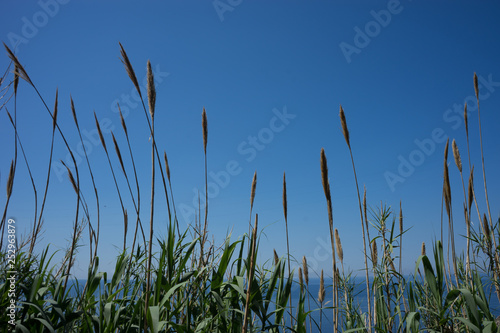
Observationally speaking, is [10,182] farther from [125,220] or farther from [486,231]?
[486,231]

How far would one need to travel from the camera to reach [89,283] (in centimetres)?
183

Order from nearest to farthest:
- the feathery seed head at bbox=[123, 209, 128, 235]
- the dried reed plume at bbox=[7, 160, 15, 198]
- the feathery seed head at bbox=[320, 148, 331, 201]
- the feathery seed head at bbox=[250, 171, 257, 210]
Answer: the feathery seed head at bbox=[320, 148, 331, 201] → the feathery seed head at bbox=[250, 171, 257, 210] → the dried reed plume at bbox=[7, 160, 15, 198] → the feathery seed head at bbox=[123, 209, 128, 235]

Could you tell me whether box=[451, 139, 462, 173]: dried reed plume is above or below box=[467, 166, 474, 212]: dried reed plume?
above

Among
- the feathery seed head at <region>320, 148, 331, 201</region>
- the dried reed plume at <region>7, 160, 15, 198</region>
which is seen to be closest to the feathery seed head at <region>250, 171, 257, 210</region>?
the feathery seed head at <region>320, 148, 331, 201</region>

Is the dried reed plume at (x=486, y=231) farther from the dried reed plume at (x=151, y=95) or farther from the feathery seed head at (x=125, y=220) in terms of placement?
the feathery seed head at (x=125, y=220)

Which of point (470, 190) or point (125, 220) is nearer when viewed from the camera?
point (470, 190)

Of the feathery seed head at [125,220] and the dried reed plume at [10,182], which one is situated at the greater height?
the dried reed plume at [10,182]

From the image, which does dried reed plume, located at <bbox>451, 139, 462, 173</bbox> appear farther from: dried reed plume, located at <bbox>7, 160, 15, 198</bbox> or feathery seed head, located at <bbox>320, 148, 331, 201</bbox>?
dried reed plume, located at <bbox>7, 160, 15, 198</bbox>

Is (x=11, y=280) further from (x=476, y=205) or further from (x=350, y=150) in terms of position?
(x=476, y=205)

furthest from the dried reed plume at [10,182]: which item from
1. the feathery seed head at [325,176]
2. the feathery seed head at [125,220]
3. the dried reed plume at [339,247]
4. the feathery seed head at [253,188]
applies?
the dried reed plume at [339,247]

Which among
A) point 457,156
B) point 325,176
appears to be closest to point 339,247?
point 325,176

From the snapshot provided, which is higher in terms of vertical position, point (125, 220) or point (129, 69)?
point (129, 69)

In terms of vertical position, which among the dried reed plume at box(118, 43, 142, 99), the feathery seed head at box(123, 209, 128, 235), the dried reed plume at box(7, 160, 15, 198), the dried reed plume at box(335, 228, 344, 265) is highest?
the dried reed plume at box(118, 43, 142, 99)

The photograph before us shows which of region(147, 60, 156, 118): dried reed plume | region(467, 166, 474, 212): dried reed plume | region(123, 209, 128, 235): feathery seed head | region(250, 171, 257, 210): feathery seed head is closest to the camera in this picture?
region(147, 60, 156, 118): dried reed plume
